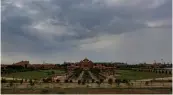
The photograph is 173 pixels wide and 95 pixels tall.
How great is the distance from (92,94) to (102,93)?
118cm

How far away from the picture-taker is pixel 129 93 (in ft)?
85.4

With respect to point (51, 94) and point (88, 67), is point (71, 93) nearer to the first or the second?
point (51, 94)

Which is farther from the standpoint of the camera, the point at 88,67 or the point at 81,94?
the point at 88,67

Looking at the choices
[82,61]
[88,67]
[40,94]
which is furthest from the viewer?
[82,61]

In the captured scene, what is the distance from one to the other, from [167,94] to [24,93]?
10901 millimetres

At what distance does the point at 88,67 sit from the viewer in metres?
93.3

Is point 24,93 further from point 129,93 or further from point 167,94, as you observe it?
point 167,94

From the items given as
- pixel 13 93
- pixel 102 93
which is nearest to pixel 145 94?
pixel 102 93

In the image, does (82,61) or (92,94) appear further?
(82,61)

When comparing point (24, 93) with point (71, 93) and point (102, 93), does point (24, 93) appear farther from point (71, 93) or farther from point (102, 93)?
point (102, 93)

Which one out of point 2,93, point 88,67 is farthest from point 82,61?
point 2,93

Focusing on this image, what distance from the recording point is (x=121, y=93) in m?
26.1

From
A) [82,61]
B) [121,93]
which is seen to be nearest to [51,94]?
[121,93]

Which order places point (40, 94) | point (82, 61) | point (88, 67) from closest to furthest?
point (40, 94)
point (88, 67)
point (82, 61)
